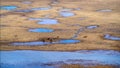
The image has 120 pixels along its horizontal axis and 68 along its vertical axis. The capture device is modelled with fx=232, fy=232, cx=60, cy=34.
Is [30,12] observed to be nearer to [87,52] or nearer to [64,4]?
[64,4]

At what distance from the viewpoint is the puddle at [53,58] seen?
176 centimetres

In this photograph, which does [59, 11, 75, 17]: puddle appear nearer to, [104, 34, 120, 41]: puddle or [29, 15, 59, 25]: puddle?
[29, 15, 59, 25]: puddle

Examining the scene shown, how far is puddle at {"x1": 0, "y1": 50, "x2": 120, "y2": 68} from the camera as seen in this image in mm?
1762

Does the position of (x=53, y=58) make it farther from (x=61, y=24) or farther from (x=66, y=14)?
(x=66, y=14)

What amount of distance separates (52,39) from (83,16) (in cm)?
82

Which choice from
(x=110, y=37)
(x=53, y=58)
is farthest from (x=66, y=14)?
(x=53, y=58)

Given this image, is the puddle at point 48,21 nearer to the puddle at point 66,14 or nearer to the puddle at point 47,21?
the puddle at point 47,21

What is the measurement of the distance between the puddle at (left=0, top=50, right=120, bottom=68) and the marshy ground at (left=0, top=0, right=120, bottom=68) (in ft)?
0.24

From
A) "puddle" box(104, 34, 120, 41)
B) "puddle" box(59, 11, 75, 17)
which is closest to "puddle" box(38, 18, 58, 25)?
"puddle" box(59, 11, 75, 17)

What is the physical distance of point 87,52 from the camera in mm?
1921

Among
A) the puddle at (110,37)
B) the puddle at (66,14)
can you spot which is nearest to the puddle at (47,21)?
the puddle at (66,14)

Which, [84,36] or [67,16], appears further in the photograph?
[67,16]

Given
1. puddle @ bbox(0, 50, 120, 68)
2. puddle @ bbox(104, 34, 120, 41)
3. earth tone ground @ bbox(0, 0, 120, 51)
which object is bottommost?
puddle @ bbox(0, 50, 120, 68)

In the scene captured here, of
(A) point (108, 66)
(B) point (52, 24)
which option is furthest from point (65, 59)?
(B) point (52, 24)
